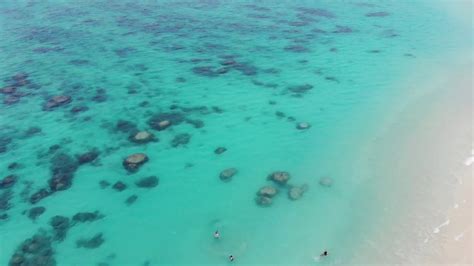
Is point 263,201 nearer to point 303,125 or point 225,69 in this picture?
point 303,125

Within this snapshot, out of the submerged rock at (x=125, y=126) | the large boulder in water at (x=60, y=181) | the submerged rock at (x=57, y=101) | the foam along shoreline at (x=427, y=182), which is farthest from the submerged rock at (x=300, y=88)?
the submerged rock at (x=57, y=101)

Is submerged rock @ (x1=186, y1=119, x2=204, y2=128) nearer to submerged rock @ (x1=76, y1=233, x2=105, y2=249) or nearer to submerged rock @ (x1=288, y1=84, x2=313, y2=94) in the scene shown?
submerged rock @ (x1=288, y1=84, x2=313, y2=94)

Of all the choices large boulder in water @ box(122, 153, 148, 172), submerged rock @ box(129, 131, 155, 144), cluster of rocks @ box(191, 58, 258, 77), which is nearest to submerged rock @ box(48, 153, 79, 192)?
large boulder in water @ box(122, 153, 148, 172)

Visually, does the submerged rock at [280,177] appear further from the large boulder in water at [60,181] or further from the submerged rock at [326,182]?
the large boulder in water at [60,181]

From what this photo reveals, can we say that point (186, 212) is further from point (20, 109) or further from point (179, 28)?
point (179, 28)

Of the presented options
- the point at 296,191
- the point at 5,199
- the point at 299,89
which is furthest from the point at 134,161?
the point at 299,89

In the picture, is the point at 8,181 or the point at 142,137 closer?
the point at 8,181
